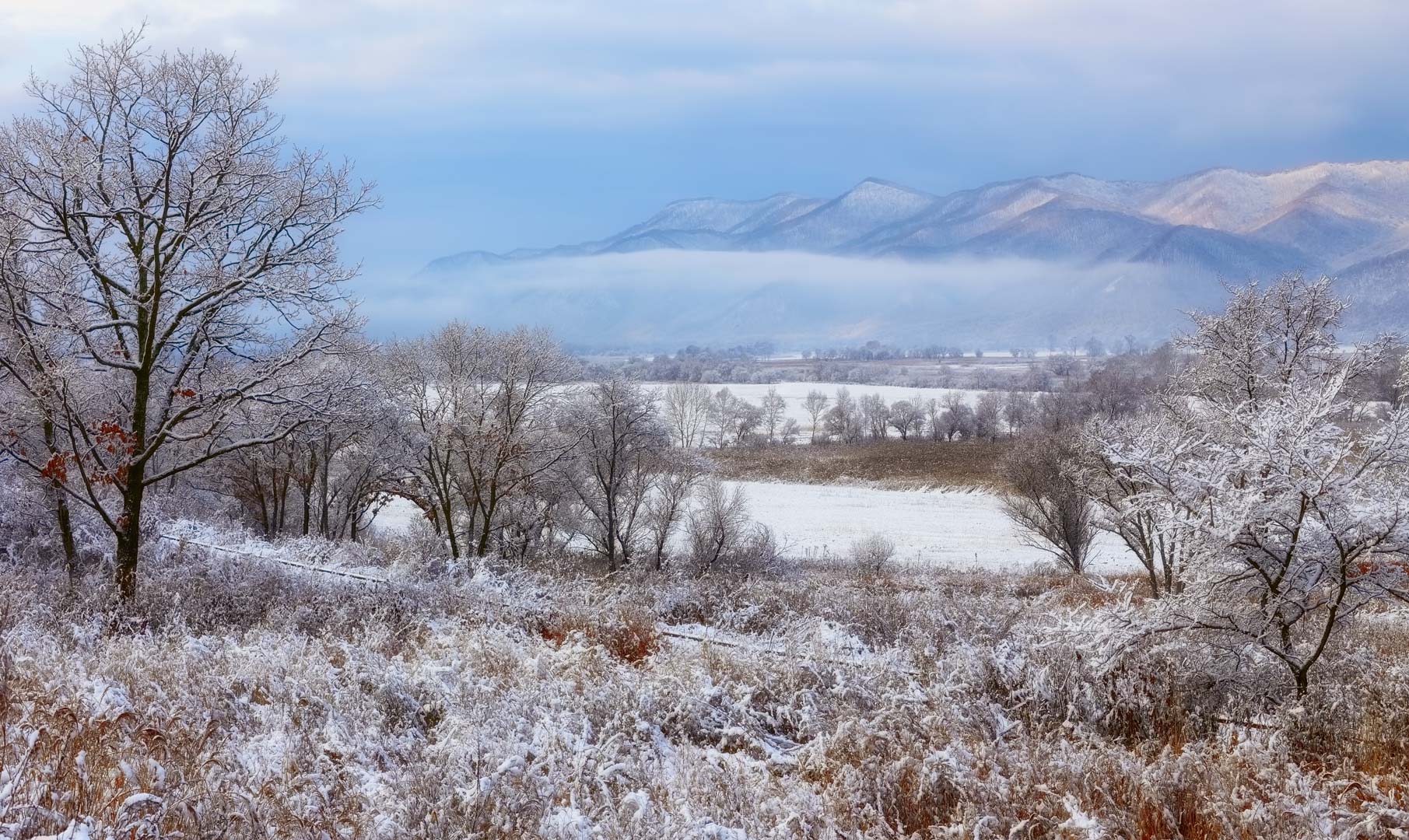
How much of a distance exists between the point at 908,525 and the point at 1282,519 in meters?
46.7

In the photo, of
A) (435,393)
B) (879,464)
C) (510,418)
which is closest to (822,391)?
(879,464)

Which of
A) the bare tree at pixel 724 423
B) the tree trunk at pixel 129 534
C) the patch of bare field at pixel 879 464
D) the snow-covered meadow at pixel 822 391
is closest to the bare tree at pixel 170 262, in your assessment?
the tree trunk at pixel 129 534

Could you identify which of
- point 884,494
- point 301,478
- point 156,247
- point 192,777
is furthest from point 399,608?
point 884,494

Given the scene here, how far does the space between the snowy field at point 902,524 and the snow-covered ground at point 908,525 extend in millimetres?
52

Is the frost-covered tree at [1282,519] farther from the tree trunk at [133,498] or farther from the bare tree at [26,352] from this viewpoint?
the bare tree at [26,352]

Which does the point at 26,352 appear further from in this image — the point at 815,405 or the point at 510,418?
the point at 815,405

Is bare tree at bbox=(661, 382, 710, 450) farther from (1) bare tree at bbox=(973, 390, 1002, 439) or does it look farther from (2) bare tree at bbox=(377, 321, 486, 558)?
(1) bare tree at bbox=(973, 390, 1002, 439)

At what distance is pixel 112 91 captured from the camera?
10711mm

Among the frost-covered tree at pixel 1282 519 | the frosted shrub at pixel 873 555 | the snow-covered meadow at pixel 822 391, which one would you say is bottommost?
the frosted shrub at pixel 873 555

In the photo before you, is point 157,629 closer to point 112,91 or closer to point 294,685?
point 294,685

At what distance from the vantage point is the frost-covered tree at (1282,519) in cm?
552

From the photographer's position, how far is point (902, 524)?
5153cm

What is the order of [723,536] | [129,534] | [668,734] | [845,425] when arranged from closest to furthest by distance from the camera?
[668,734]
[129,534]
[723,536]
[845,425]

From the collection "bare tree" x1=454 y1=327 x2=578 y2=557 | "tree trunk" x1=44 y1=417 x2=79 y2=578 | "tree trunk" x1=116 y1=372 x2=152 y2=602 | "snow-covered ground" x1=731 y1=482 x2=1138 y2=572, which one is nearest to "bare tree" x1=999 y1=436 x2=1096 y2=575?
"snow-covered ground" x1=731 y1=482 x2=1138 y2=572
